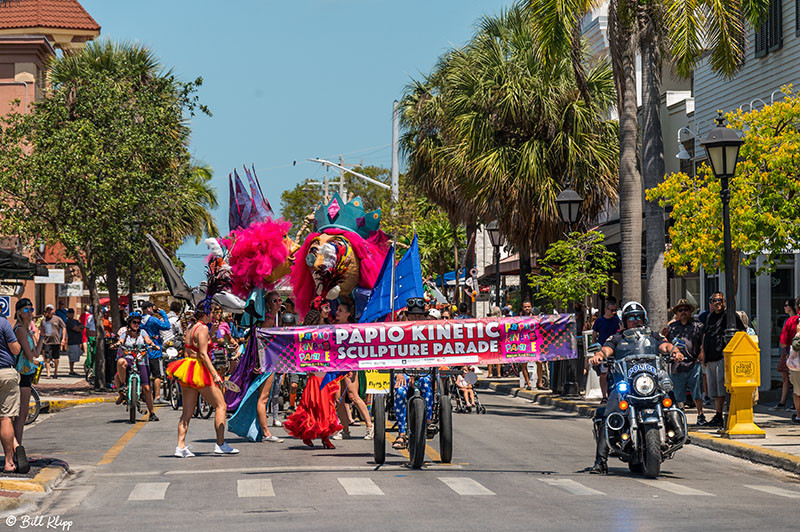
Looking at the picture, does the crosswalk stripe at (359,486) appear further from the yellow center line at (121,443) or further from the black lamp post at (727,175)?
the black lamp post at (727,175)

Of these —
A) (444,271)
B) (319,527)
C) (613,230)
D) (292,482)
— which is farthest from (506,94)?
(444,271)

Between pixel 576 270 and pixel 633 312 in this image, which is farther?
pixel 576 270

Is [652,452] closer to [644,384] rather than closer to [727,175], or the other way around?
[644,384]

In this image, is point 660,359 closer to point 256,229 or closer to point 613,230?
point 256,229

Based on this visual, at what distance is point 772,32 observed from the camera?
2562cm

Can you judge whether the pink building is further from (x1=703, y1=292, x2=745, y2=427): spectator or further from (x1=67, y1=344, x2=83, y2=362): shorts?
(x1=703, y1=292, x2=745, y2=427): spectator

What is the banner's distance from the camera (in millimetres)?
13180

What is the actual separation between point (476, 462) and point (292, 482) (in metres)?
2.66

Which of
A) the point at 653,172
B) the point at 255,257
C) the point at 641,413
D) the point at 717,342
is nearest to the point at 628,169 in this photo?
the point at 653,172

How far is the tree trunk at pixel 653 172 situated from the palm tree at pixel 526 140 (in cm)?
605

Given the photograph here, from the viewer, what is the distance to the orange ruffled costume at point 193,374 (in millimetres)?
14127

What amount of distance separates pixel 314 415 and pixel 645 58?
10972 millimetres

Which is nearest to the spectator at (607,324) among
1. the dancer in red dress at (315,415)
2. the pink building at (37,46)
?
the dancer in red dress at (315,415)

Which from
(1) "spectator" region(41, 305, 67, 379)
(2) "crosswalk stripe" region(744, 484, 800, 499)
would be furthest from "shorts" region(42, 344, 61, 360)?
(2) "crosswalk stripe" region(744, 484, 800, 499)
